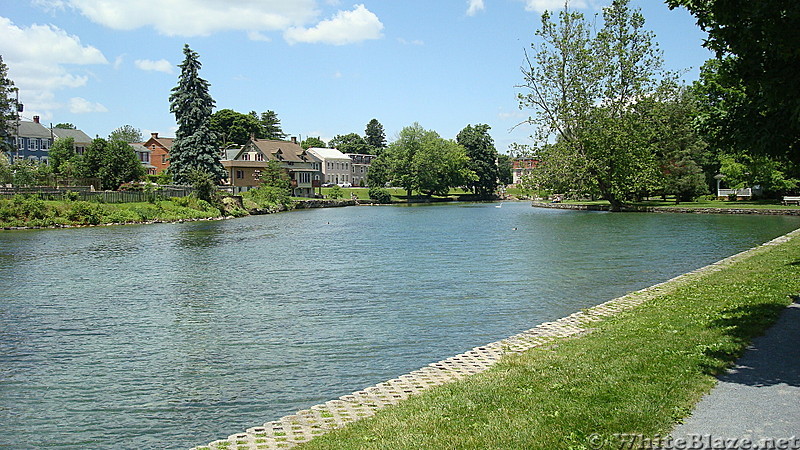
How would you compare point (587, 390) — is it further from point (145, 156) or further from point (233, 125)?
point (233, 125)

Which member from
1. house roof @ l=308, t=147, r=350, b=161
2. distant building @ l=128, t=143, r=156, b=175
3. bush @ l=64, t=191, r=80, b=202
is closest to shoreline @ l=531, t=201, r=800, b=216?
bush @ l=64, t=191, r=80, b=202

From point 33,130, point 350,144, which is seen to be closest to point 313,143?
point 350,144

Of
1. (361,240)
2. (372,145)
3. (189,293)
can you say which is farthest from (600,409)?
(372,145)

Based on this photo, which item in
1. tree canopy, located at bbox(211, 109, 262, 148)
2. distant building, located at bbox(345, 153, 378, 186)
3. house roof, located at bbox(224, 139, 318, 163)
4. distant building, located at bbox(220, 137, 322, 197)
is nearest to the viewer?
distant building, located at bbox(220, 137, 322, 197)

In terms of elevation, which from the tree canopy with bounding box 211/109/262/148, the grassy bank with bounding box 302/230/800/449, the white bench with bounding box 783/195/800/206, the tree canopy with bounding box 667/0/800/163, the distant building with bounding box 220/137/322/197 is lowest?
the grassy bank with bounding box 302/230/800/449

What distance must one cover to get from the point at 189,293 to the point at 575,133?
54.3 metres

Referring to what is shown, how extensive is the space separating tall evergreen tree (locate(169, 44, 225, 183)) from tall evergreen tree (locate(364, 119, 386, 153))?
374 feet

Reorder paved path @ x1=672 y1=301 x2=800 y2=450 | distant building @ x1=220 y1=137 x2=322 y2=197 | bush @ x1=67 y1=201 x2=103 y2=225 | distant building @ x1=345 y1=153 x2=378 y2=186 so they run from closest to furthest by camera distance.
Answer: paved path @ x1=672 y1=301 x2=800 y2=450, bush @ x1=67 y1=201 x2=103 y2=225, distant building @ x1=220 y1=137 x2=322 y2=197, distant building @ x1=345 y1=153 x2=378 y2=186

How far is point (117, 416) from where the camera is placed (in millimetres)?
9461

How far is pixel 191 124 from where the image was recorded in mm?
76062

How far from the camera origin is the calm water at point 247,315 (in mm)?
9797

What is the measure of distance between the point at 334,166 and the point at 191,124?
204 feet

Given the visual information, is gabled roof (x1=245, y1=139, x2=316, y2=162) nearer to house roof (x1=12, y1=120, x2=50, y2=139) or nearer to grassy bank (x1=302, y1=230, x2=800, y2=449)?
house roof (x1=12, y1=120, x2=50, y2=139)

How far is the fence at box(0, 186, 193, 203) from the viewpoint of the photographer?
2089 inches
